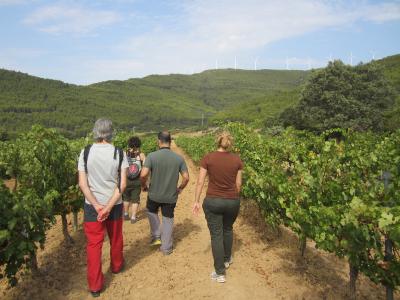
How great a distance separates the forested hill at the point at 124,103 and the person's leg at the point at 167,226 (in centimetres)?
6146

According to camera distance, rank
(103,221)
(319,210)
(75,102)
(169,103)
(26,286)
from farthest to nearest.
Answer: (169,103) → (75,102) → (26,286) → (103,221) → (319,210)

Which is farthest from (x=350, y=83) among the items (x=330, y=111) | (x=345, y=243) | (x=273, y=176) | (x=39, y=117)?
(x=39, y=117)

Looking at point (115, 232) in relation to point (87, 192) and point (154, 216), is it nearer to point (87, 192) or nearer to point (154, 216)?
point (87, 192)

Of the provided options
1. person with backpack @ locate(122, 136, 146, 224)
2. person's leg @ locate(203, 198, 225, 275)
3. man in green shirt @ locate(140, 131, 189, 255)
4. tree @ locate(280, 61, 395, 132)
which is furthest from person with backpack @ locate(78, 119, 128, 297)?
tree @ locate(280, 61, 395, 132)

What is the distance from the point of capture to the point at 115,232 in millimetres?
5094

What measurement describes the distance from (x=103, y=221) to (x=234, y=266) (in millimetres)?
2214

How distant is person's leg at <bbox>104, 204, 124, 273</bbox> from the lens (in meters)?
5.01

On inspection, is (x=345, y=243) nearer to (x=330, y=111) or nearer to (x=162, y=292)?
(x=162, y=292)

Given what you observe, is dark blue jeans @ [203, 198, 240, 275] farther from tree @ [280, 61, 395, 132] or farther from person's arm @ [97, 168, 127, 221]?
tree @ [280, 61, 395, 132]

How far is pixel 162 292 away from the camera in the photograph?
504 centimetres

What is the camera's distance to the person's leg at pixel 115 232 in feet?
16.4

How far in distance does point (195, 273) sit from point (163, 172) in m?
1.59

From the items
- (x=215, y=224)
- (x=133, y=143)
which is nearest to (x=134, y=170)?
(x=133, y=143)

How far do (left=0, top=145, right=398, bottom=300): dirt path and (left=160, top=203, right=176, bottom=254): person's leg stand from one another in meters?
0.15
